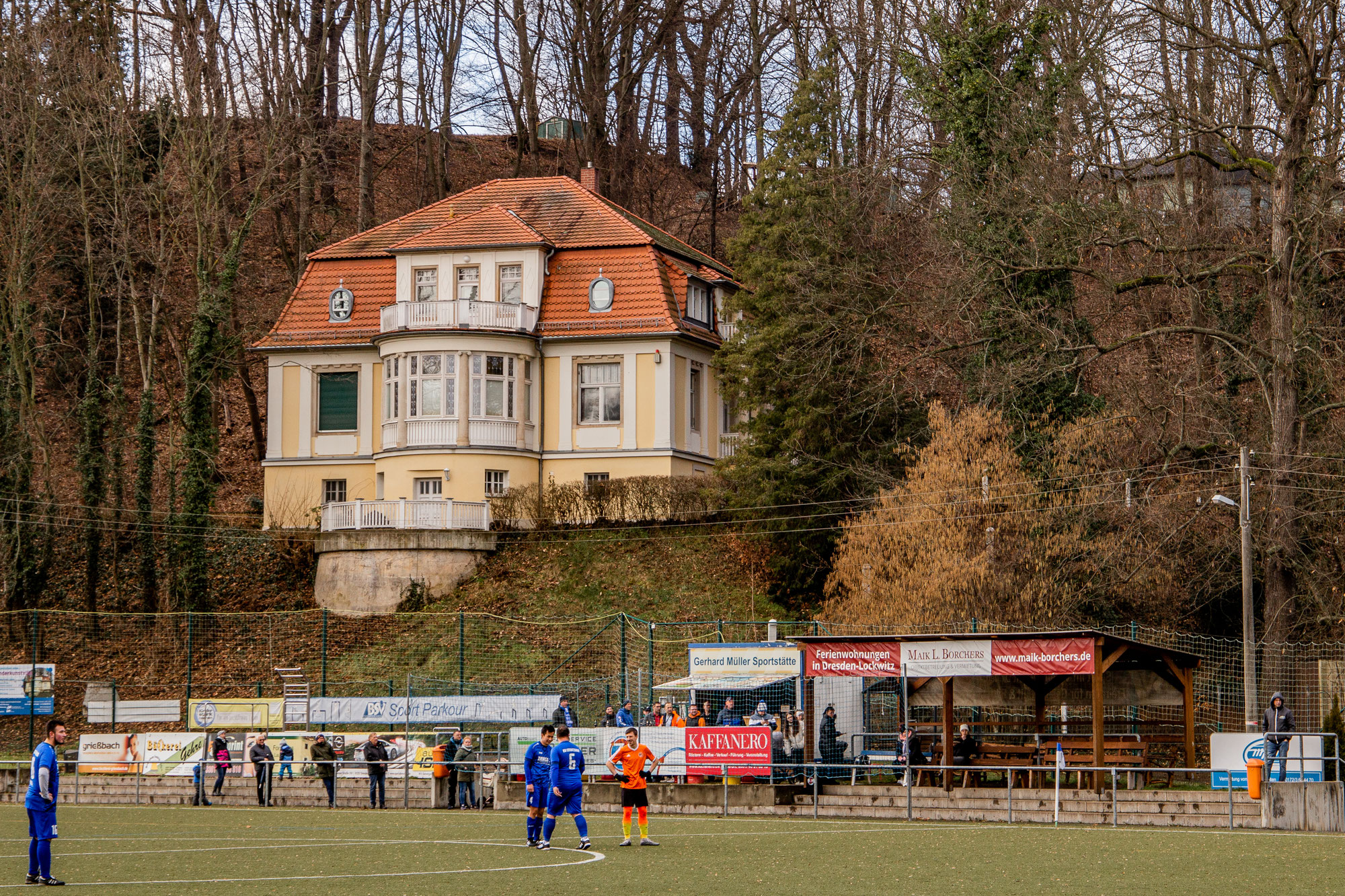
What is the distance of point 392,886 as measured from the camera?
1585cm

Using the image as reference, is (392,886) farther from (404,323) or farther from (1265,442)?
(404,323)

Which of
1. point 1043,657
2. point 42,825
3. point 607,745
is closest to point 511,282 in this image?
point 607,745

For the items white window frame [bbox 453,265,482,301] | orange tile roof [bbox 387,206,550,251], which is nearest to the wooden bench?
orange tile roof [bbox 387,206,550,251]

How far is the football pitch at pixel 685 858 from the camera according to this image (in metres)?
16.0

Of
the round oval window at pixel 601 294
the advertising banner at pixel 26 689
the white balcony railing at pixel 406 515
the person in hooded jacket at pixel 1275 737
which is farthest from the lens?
the round oval window at pixel 601 294

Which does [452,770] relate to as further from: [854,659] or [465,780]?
[854,659]

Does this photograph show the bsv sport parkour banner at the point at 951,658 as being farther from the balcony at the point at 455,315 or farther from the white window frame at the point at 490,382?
the balcony at the point at 455,315

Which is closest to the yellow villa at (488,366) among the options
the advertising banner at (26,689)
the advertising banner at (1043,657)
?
the advertising banner at (26,689)

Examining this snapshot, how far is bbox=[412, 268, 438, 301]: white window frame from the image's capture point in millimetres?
53188

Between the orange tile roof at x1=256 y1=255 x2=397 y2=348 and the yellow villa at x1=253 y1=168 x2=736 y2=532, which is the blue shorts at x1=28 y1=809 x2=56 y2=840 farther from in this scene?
the orange tile roof at x1=256 y1=255 x2=397 y2=348

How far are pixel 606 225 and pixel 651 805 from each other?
28.9 metres

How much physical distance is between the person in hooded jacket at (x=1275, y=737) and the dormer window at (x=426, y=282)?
3140 cm

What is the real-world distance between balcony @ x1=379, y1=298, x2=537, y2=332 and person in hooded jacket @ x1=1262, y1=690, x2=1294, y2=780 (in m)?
28.6

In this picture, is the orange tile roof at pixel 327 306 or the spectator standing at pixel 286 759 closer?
the spectator standing at pixel 286 759
